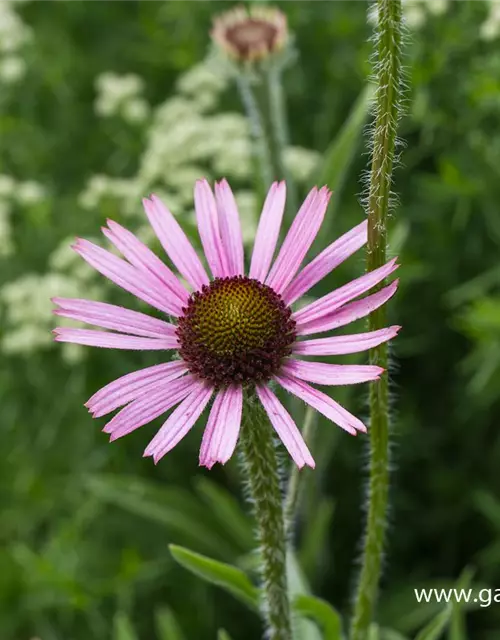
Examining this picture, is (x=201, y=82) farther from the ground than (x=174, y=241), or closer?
farther from the ground

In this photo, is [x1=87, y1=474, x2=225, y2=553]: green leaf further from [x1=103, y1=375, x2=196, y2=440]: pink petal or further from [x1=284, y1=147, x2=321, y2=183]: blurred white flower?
[x1=103, y1=375, x2=196, y2=440]: pink petal

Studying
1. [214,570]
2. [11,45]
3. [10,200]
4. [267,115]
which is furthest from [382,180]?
[11,45]

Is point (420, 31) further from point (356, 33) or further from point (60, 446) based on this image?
point (60, 446)

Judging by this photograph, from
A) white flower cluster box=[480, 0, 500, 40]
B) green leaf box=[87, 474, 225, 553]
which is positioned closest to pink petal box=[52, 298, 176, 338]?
green leaf box=[87, 474, 225, 553]

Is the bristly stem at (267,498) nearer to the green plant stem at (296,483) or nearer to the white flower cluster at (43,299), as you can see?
the green plant stem at (296,483)

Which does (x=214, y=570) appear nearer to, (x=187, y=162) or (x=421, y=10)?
(x=187, y=162)

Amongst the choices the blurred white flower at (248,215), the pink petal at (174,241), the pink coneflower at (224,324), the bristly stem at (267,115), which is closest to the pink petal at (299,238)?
the pink coneflower at (224,324)
